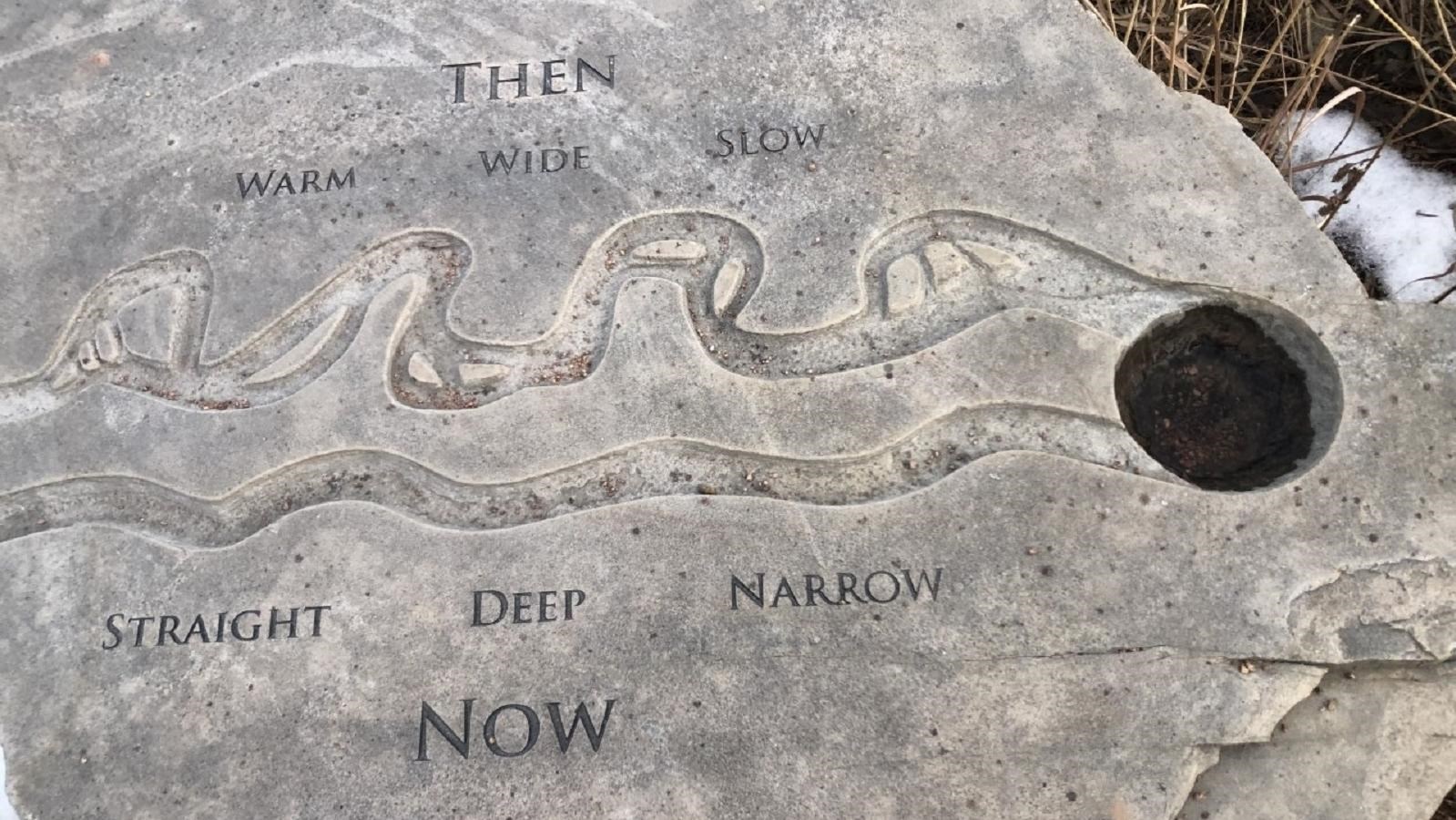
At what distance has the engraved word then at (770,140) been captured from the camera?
115 inches

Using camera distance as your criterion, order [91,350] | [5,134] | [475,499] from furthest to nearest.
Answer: [5,134]
[91,350]
[475,499]

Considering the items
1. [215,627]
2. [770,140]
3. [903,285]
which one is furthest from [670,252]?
[215,627]

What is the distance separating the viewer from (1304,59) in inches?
137

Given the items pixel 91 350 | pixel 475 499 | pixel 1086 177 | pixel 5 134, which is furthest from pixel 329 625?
pixel 1086 177

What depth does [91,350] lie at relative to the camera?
292 cm

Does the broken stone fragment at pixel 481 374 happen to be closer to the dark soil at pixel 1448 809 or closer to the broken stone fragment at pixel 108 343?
the broken stone fragment at pixel 108 343

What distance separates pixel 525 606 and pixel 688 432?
23.3 inches

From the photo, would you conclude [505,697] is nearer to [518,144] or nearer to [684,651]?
[684,651]

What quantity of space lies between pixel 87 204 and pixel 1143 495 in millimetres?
3030

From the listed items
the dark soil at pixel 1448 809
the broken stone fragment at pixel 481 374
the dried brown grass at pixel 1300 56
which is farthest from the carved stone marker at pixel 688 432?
the dried brown grass at pixel 1300 56

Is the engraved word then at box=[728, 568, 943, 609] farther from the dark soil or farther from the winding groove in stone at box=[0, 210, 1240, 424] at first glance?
the dark soil

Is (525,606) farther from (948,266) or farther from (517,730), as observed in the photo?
(948,266)

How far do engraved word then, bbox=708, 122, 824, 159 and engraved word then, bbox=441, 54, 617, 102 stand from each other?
390 millimetres

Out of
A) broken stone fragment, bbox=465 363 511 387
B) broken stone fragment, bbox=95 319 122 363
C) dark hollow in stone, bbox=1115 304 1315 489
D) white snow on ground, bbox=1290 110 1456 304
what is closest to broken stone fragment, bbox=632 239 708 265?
broken stone fragment, bbox=465 363 511 387
